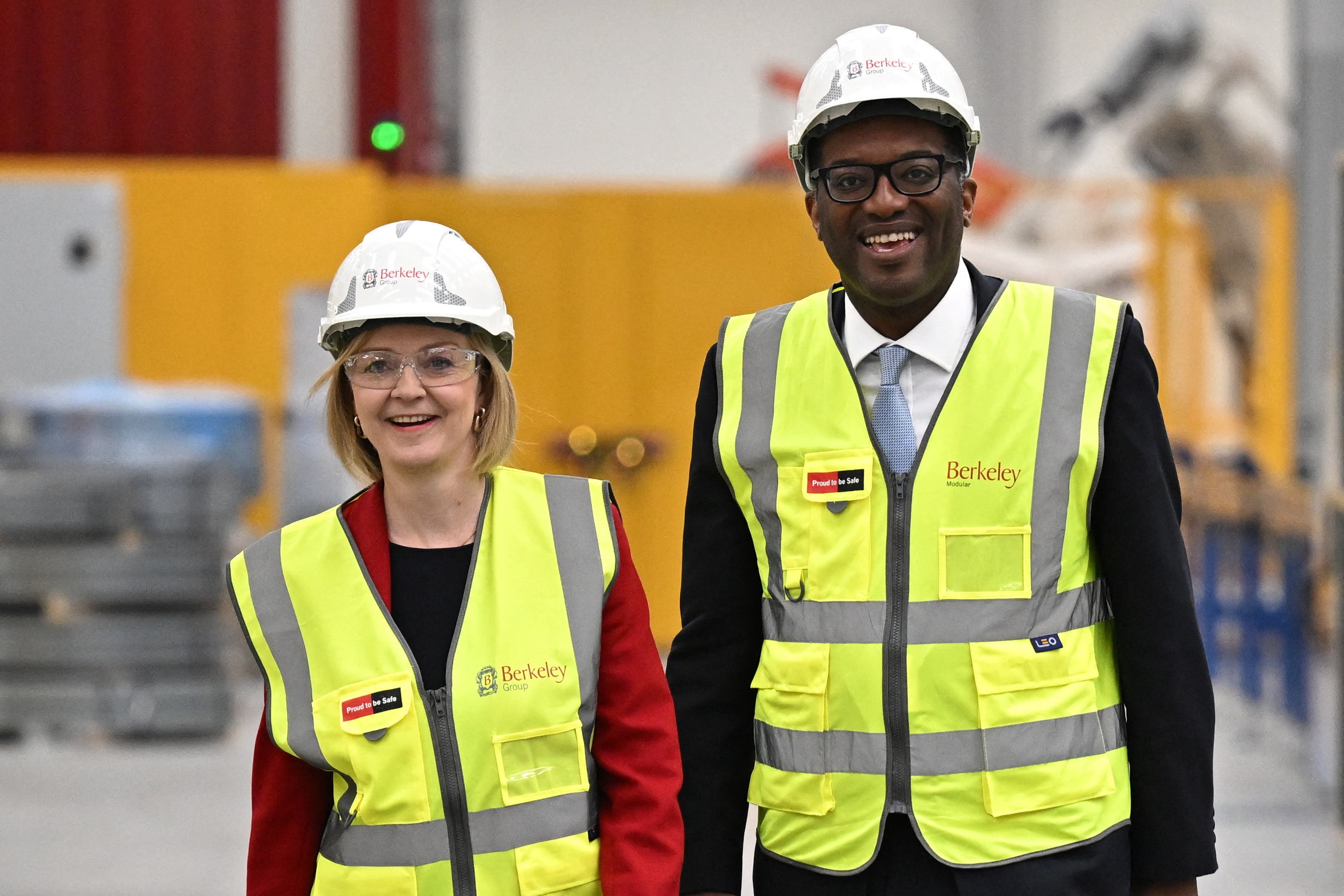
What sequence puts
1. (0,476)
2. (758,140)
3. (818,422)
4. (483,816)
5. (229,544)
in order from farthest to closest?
(758,140) < (229,544) < (0,476) < (818,422) < (483,816)

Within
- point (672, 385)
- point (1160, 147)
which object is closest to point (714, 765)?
point (672, 385)

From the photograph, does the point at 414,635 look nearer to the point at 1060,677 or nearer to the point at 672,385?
the point at 1060,677

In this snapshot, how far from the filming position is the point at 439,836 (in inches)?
74.4

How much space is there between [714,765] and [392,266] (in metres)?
0.77

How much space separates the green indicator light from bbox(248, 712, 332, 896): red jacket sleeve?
7.15 meters

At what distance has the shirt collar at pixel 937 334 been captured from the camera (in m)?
2.01

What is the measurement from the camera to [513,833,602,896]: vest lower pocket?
1886 millimetres

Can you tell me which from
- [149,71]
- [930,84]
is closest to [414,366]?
[930,84]

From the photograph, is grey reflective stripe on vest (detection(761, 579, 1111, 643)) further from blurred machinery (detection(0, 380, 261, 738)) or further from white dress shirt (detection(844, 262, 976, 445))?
blurred machinery (detection(0, 380, 261, 738))

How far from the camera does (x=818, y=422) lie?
80.0 inches

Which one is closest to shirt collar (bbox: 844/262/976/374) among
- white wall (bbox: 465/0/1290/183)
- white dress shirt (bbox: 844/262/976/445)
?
white dress shirt (bbox: 844/262/976/445)

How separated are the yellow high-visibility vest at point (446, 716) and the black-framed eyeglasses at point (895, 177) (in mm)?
554

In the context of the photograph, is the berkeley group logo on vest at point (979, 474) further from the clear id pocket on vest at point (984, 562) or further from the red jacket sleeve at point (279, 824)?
the red jacket sleeve at point (279, 824)

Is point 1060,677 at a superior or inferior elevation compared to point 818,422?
inferior
